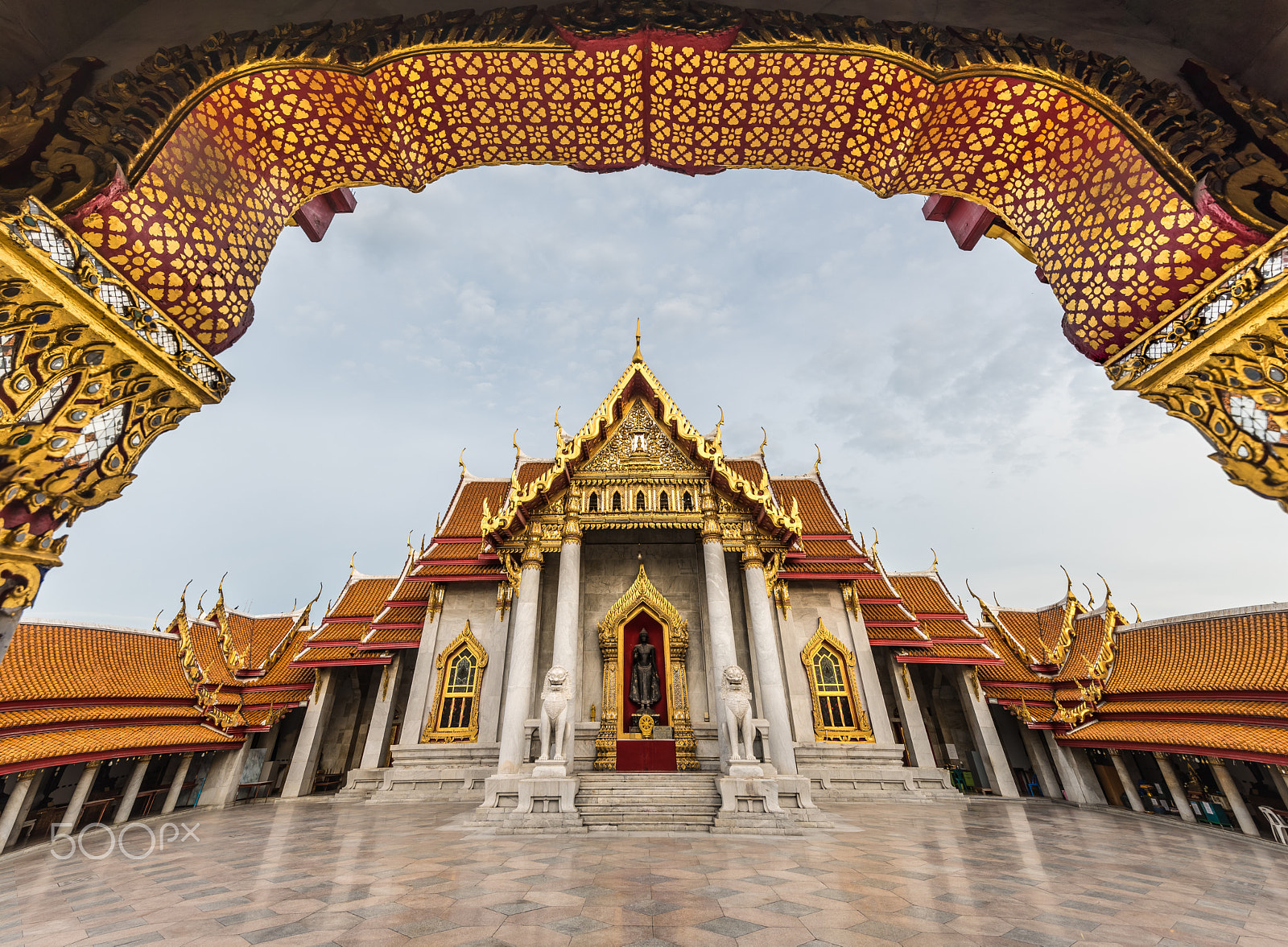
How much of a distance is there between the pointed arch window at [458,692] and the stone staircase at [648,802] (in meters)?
4.99

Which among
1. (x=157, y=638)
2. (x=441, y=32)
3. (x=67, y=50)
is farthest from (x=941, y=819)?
(x=157, y=638)

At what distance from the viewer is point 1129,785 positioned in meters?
13.2

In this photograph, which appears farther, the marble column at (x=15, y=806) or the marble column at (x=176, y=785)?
the marble column at (x=176, y=785)

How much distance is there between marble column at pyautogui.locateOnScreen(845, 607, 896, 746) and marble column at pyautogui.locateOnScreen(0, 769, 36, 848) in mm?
16350

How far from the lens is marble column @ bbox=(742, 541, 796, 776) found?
9391mm

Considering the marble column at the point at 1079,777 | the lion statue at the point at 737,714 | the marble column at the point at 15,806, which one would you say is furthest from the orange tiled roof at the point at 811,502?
the marble column at the point at 15,806

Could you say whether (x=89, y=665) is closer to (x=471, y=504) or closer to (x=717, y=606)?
(x=471, y=504)

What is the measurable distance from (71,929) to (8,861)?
6.28 meters

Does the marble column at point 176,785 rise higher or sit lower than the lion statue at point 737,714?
lower

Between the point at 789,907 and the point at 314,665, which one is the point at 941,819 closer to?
the point at 789,907

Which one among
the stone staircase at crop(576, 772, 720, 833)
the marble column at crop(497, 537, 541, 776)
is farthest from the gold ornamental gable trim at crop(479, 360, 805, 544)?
the stone staircase at crop(576, 772, 720, 833)

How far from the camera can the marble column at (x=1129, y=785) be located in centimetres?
1305

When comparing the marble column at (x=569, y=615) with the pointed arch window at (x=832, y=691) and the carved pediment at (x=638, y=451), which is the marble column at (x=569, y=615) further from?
the pointed arch window at (x=832, y=691)

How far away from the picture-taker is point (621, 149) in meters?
3.05
